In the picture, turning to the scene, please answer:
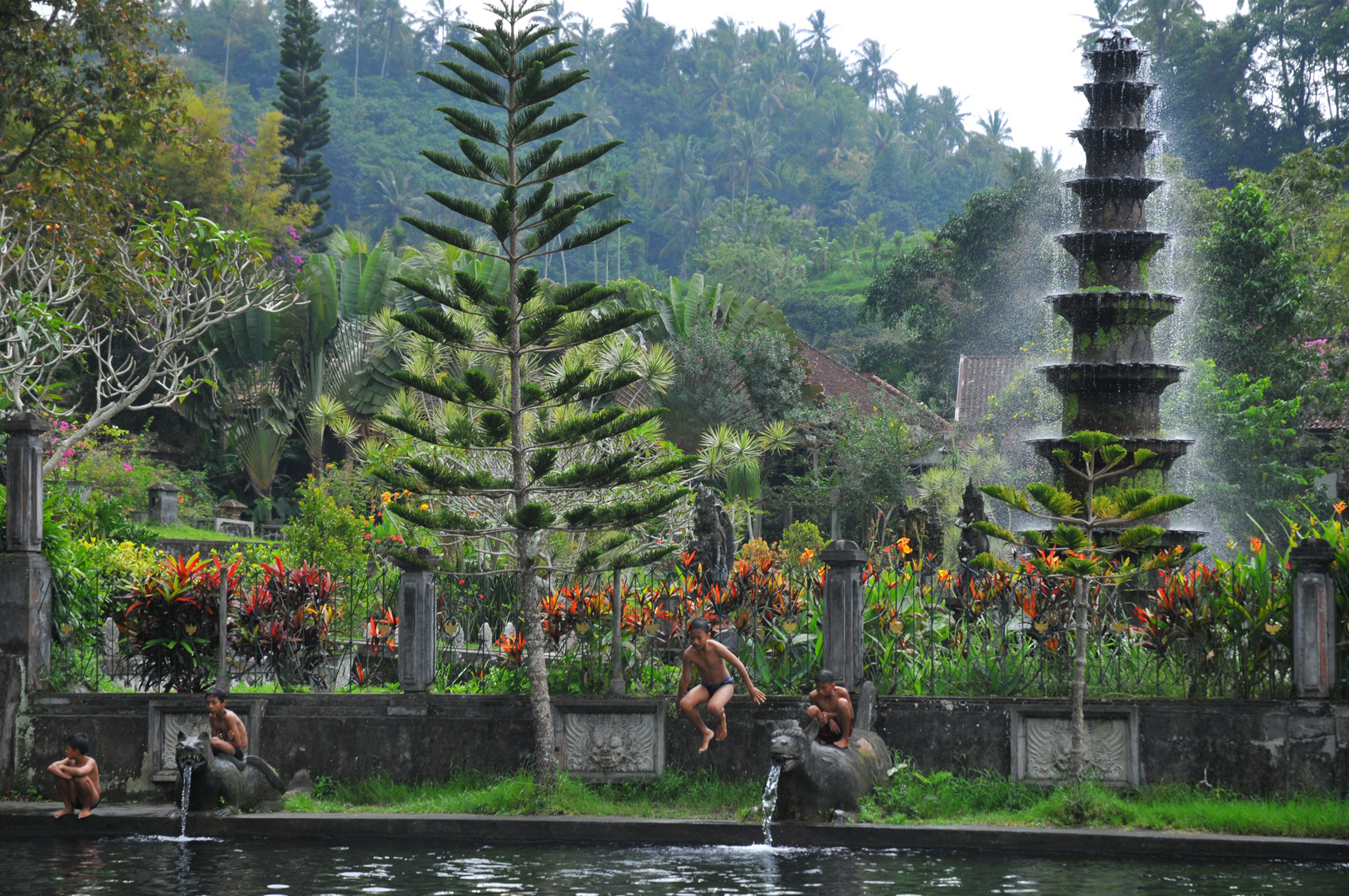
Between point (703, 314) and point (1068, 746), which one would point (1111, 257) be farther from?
point (703, 314)

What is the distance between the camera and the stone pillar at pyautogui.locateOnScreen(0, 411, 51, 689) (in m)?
11.2

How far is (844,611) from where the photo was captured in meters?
10.8

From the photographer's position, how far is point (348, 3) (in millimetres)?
85500

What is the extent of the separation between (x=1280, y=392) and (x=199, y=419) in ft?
88.4

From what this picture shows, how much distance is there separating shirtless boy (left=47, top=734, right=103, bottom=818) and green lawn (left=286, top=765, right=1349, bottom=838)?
1.55 metres

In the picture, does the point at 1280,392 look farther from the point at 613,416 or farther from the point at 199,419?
the point at 199,419

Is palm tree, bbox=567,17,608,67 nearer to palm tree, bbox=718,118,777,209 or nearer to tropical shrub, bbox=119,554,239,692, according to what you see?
palm tree, bbox=718,118,777,209

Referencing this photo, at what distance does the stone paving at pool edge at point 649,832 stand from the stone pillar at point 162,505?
19.9 metres

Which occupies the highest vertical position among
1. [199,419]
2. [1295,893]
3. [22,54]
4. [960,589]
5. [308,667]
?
[22,54]

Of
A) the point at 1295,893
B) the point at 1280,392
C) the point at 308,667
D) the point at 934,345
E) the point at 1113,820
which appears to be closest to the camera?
the point at 1295,893

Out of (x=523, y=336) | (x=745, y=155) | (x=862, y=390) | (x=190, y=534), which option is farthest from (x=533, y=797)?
(x=745, y=155)

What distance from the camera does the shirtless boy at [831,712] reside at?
10141mm

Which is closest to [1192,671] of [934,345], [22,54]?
[22,54]

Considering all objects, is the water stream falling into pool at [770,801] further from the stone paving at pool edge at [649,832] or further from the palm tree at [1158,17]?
the palm tree at [1158,17]
